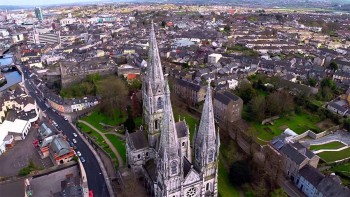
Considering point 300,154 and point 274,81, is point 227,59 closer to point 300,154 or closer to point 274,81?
point 274,81

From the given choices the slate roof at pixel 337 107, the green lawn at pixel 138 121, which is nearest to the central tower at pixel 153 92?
the green lawn at pixel 138 121

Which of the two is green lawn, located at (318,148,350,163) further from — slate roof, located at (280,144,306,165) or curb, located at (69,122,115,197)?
curb, located at (69,122,115,197)

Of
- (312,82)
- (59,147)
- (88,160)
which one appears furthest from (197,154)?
(312,82)

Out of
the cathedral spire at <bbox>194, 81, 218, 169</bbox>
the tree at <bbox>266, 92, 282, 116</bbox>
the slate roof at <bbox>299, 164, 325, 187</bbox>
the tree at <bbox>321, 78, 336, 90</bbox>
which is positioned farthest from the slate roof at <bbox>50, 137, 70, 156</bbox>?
the tree at <bbox>321, 78, 336, 90</bbox>

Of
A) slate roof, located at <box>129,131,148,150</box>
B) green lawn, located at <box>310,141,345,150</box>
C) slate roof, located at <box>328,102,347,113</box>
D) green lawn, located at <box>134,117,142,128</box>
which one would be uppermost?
slate roof, located at <box>129,131,148,150</box>

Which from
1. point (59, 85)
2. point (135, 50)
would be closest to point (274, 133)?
point (59, 85)

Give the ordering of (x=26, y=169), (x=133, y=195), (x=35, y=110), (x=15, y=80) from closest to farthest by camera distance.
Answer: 1. (x=133, y=195)
2. (x=26, y=169)
3. (x=35, y=110)
4. (x=15, y=80)

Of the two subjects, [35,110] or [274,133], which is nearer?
[274,133]
